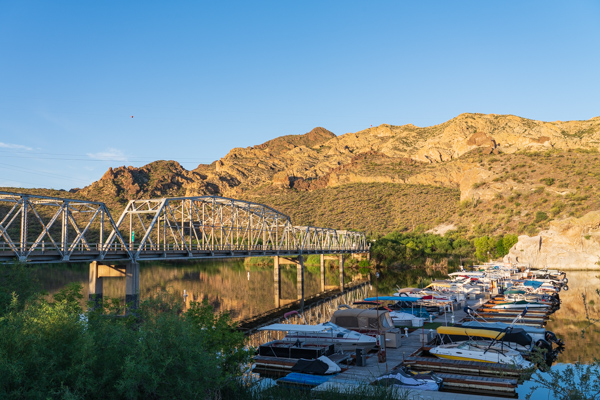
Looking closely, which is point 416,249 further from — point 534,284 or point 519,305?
point 519,305

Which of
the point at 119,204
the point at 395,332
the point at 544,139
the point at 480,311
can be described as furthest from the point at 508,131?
the point at 395,332

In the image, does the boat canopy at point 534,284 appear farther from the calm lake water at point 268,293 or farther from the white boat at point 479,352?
the white boat at point 479,352

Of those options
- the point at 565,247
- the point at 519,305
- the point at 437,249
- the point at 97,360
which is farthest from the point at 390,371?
the point at 437,249

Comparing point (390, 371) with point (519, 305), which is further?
point (519, 305)

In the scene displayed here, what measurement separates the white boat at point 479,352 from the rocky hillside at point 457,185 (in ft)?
269

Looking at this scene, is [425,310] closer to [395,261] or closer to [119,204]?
[395,261]

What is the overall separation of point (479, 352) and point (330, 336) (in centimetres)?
745

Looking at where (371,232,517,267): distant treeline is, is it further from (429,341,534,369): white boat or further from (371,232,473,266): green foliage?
(429,341,534,369): white boat

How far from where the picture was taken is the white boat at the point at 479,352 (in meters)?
21.3

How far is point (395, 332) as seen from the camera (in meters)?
26.7

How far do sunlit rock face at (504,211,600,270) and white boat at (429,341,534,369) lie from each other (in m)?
67.9

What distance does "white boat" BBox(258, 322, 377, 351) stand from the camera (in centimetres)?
2491

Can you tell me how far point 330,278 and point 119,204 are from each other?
3872 inches

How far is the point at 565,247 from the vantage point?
83438 mm
